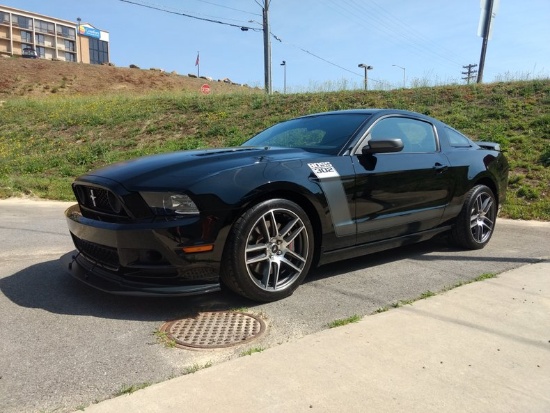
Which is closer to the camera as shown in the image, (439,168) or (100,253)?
(100,253)

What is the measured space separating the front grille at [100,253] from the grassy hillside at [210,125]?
19.6ft

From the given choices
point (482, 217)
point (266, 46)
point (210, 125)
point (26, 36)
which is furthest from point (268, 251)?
point (26, 36)

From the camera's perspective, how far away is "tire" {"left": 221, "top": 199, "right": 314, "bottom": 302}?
127 inches

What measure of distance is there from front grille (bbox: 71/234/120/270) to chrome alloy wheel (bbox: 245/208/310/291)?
882 millimetres

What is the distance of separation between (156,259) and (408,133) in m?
2.74

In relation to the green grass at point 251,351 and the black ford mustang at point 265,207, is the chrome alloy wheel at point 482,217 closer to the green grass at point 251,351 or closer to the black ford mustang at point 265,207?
the black ford mustang at point 265,207

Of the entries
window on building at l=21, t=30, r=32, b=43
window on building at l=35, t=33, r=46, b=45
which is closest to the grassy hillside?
window on building at l=21, t=30, r=32, b=43

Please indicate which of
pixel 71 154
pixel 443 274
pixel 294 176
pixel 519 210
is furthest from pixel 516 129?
pixel 71 154

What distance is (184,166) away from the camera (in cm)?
334

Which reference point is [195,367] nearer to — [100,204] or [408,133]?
[100,204]

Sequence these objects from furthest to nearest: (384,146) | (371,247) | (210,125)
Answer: (210,125), (371,247), (384,146)

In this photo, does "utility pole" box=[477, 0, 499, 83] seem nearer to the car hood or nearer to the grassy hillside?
the grassy hillside

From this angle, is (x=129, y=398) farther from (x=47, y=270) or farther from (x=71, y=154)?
(x=71, y=154)

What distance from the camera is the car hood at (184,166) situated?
10.4 ft
